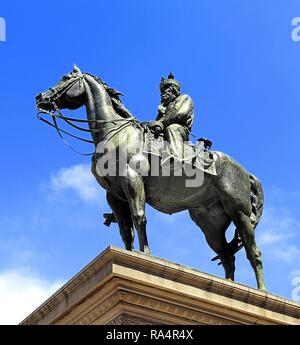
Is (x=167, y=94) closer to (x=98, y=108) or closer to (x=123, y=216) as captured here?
(x=98, y=108)

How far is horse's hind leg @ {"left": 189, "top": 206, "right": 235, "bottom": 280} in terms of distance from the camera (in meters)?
13.8

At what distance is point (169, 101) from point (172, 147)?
134cm

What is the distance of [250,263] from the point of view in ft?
44.1

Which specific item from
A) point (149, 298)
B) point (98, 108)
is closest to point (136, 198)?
point (98, 108)

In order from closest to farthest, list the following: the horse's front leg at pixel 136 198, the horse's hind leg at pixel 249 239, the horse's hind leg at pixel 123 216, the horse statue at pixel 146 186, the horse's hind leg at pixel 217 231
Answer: the horse's front leg at pixel 136 198 → the horse statue at pixel 146 186 → the horse's hind leg at pixel 123 216 → the horse's hind leg at pixel 249 239 → the horse's hind leg at pixel 217 231

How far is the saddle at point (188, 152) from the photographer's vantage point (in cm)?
1297

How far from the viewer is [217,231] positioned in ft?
45.8

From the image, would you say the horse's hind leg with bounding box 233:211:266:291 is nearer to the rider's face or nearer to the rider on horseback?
the rider on horseback

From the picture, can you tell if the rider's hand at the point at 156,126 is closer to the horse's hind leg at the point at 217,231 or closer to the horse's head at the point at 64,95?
the horse's head at the point at 64,95

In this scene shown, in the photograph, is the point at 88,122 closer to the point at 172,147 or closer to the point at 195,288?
the point at 172,147

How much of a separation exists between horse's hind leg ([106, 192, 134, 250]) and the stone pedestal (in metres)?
2.12

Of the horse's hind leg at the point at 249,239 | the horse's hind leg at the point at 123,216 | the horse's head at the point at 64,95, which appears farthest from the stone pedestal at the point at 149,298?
the horse's head at the point at 64,95
